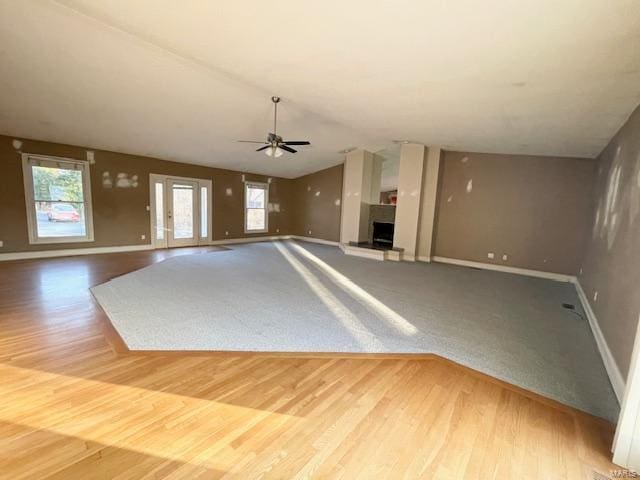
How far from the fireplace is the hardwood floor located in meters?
5.98

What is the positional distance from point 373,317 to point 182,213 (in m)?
6.77

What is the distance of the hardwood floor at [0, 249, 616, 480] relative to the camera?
1444 mm

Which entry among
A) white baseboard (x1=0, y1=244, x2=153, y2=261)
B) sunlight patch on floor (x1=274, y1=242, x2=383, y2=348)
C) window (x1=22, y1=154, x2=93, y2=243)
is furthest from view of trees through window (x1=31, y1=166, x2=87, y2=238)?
sunlight patch on floor (x1=274, y1=242, x2=383, y2=348)

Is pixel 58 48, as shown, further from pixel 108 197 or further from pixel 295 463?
pixel 295 463

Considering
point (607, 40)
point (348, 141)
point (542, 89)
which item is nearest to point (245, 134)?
point (348, 141)

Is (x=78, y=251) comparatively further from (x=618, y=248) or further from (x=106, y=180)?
A: (x=618, y=248)

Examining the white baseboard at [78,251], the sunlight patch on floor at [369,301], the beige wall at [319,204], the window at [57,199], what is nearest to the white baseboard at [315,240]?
the beige wall at [319,204]

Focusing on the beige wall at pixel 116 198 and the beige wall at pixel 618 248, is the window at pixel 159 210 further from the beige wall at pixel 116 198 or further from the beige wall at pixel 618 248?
the beige wall at pixel 618 248

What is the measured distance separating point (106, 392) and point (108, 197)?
6340mm

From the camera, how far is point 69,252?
6.34m

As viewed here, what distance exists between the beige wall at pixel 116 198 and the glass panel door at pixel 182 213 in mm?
372

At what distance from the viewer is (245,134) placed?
638cm

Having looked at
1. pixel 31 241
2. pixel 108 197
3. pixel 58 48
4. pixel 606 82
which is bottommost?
pixel 31 241

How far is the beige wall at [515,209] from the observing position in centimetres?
593
